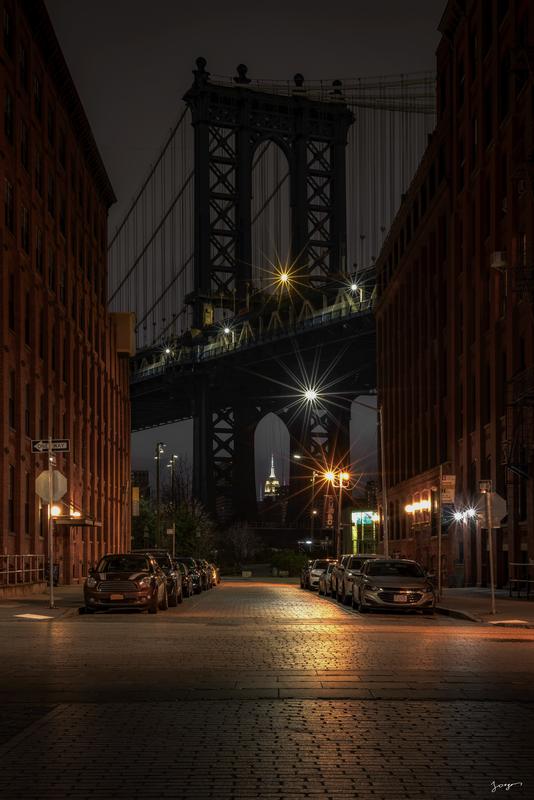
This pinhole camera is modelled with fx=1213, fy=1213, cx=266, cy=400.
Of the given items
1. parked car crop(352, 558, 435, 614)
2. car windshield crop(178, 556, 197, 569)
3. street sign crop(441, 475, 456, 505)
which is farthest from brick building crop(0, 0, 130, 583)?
parked car crop(352, 558, 435, 614)

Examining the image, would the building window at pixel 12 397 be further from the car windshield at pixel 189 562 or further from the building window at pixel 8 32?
the building window at pixel 8 32

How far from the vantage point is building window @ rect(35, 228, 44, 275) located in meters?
49.7

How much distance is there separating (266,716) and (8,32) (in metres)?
39.7

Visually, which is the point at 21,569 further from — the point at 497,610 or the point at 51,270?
the point at 497,610

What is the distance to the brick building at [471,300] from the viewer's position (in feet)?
137

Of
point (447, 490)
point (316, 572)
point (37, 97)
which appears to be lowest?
point (316, 572)

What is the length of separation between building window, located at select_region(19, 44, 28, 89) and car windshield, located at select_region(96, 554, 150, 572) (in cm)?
2446

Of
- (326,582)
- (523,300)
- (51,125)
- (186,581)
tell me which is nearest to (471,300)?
(523,300)

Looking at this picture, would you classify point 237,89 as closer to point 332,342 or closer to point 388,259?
point 332,342

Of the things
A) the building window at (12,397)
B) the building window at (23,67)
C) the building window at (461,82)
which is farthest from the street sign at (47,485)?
the building window at (461,82)

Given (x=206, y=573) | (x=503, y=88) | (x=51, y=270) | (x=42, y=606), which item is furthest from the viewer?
(x=51, y=270)

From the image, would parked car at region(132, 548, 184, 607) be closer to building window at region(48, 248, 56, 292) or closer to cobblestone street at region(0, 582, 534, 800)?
cobblestone street at region(0, 582, 534, 800)

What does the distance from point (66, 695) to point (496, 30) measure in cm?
4090

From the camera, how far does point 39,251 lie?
50.6m
